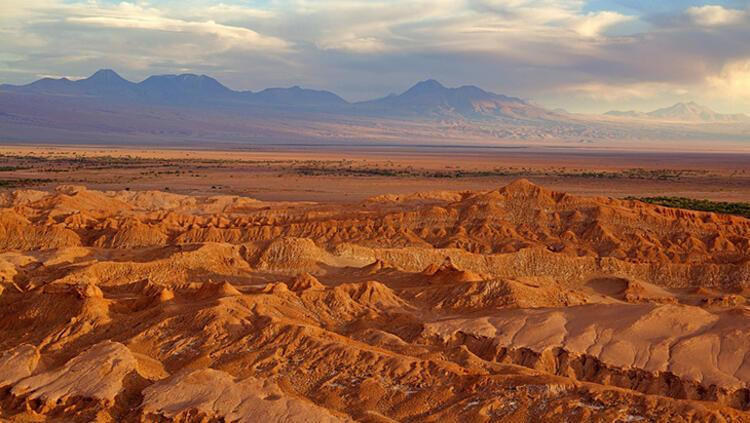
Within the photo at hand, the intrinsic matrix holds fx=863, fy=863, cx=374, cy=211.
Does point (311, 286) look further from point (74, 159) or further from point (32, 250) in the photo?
point (74, 159)

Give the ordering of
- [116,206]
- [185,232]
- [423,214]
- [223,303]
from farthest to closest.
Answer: [116,206] → [423,214] → [185,232] → [223,303]

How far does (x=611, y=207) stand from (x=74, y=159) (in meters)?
88.5

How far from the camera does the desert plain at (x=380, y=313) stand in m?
17.6

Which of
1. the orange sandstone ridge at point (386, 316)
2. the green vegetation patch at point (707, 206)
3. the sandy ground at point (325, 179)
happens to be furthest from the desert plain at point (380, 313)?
the sandy ground at point (325, 179)

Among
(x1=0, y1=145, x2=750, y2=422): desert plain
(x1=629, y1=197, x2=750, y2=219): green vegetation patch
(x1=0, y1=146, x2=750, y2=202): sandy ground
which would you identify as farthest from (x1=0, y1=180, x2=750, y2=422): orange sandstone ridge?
(x1=0, y1=146, x2=750, y2=202): sandy ground

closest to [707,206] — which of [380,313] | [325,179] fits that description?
[325,179]

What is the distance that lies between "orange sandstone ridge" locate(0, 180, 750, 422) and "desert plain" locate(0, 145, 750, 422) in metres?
0.07

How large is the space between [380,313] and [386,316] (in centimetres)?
41

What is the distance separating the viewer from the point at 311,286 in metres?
27.4

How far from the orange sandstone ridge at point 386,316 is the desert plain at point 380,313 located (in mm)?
67

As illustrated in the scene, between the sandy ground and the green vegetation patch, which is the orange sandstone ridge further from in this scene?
the sandy ground

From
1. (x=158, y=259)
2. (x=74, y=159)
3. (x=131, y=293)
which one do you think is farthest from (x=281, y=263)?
(x=74, y=159)

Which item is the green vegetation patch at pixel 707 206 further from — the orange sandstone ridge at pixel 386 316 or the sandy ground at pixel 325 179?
the orange sandstone ridge at pixel 386 316

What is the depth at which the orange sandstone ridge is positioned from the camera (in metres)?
17.5
